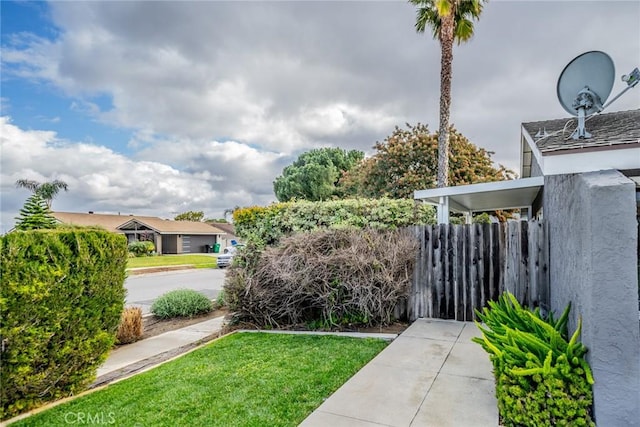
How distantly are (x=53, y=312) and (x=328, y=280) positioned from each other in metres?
4.00

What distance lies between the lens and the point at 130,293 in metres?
13.6

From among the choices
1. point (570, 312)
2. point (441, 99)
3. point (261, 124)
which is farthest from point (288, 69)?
point (570, 312)

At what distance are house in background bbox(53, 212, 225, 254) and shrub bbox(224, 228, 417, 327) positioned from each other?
32965 mm

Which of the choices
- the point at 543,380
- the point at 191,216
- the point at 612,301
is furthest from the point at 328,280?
the point at 191,216

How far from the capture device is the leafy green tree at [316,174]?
30.0m

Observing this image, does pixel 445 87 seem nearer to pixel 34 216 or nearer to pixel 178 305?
pixel 178 305

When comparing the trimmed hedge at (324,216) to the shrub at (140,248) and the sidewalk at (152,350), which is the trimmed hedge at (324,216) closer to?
the sidewalk at (152,350)

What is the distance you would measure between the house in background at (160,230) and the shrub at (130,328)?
31794 mm

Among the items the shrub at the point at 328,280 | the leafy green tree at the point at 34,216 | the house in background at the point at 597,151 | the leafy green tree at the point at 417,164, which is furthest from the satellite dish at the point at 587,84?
the leafy green tree at the point at 417,164

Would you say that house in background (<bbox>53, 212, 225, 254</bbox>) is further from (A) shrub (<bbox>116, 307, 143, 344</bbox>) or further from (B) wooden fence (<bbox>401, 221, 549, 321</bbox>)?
(B) wooden fence (<bbox>401, 221, 549, 321</bbox>)

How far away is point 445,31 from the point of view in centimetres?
1238

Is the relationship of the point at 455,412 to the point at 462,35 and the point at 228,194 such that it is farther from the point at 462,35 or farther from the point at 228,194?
the point at 228,194

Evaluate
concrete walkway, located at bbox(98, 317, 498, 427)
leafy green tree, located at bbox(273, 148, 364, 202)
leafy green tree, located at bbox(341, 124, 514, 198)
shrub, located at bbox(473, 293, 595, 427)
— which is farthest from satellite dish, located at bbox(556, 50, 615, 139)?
leafy green tree, located at bbox(273, 148, 364, 202)

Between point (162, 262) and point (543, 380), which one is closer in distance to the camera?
point (543, 380)
